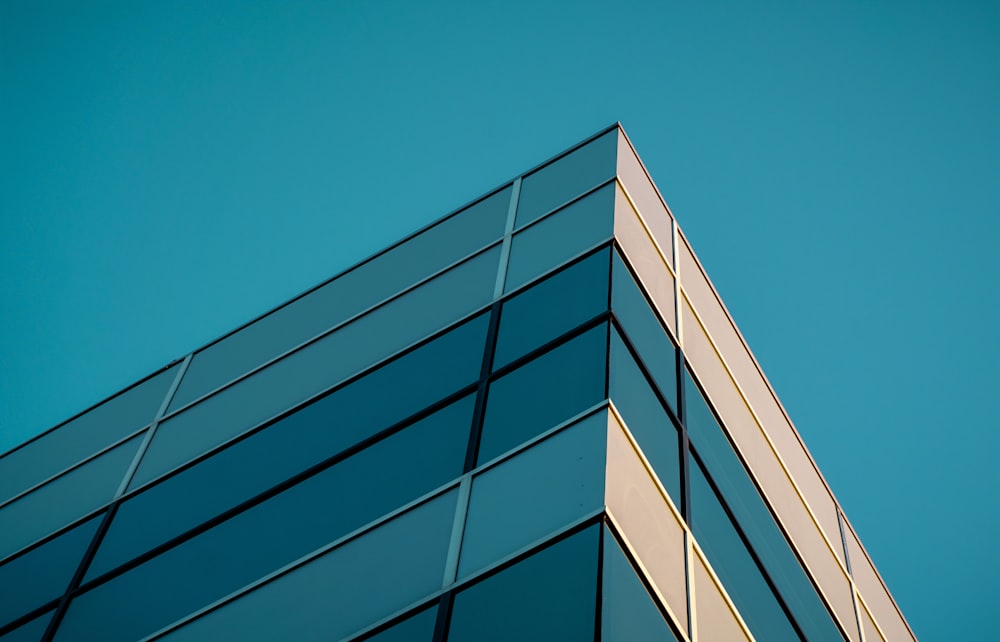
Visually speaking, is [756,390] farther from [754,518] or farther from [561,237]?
[561,237]

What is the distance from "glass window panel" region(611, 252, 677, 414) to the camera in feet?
30.2

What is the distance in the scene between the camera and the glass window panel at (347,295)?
1232cm

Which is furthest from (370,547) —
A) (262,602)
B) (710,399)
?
(710,399)

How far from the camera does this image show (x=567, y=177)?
12336mm

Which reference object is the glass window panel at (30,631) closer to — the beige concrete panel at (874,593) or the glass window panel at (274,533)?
the glass window panel at (274,533)

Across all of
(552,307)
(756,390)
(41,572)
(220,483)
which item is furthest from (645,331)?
(41,572)

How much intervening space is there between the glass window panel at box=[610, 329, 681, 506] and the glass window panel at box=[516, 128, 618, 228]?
132 inches

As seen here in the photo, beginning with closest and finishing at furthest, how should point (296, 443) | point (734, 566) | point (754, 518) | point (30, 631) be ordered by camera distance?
point (734, 566) < point (30, 631) < point (296, 443) < point (754, 518)

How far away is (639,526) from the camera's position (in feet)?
23.5

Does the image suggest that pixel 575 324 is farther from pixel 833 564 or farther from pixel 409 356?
pixel 833 564

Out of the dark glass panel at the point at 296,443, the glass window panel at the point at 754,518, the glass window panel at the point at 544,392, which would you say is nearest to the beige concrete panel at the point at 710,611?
the glass window panel at the point at 544,392

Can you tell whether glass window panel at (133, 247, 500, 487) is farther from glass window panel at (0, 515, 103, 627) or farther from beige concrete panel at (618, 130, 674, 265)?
beige concrete panel at (618, 130, 674, 265)

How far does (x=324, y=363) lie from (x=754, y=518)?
15.7ft

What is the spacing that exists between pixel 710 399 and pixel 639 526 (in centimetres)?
389
